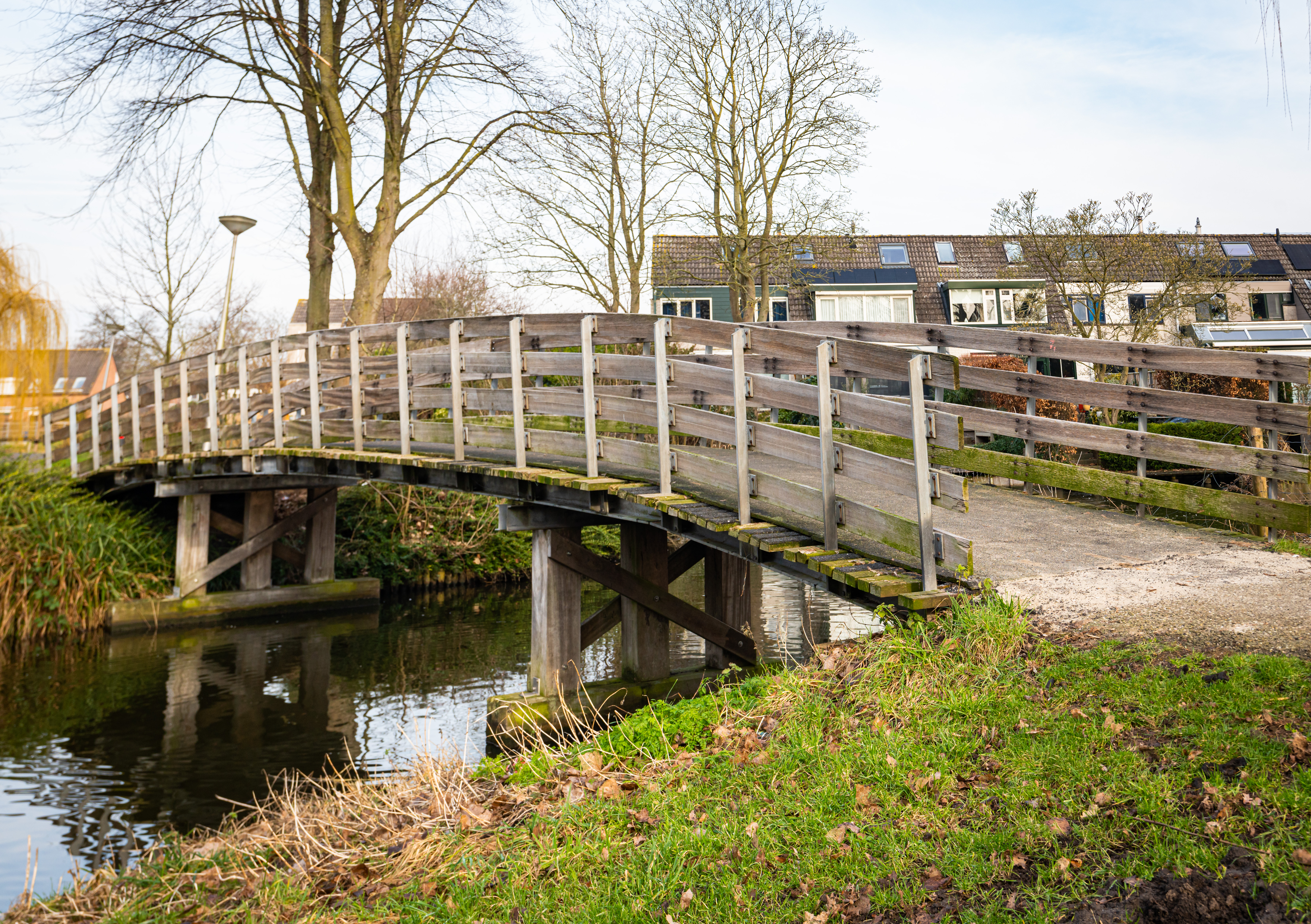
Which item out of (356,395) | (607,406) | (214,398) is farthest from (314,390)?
(607,406)

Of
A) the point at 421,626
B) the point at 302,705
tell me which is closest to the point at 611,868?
the point at 302,705

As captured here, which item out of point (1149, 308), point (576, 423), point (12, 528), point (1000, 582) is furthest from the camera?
point (1149, 308)

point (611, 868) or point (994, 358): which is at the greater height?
point (994, 358)

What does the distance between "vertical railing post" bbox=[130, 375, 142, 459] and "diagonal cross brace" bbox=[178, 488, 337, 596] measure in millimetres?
1896

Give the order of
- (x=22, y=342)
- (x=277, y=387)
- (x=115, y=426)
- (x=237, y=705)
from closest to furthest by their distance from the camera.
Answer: (x=237, y=705) < (x=277, y=387) < (x=115, y=426) < (x=22, y=342)

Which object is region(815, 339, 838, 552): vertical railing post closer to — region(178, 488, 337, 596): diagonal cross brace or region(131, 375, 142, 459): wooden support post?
region(178, 488, 337, 596): diagonal cross brace

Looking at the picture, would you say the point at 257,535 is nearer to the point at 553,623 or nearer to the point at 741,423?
the point at 553,623

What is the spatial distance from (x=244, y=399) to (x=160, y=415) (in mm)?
2245

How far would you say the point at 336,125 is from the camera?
16547 mm

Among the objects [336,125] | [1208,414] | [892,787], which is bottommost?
[892,787]

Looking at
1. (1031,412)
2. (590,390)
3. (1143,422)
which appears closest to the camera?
(1143,422)

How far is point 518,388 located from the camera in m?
8.45

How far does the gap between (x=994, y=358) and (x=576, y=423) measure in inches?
636

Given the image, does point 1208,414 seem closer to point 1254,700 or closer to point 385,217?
point 1254,700
